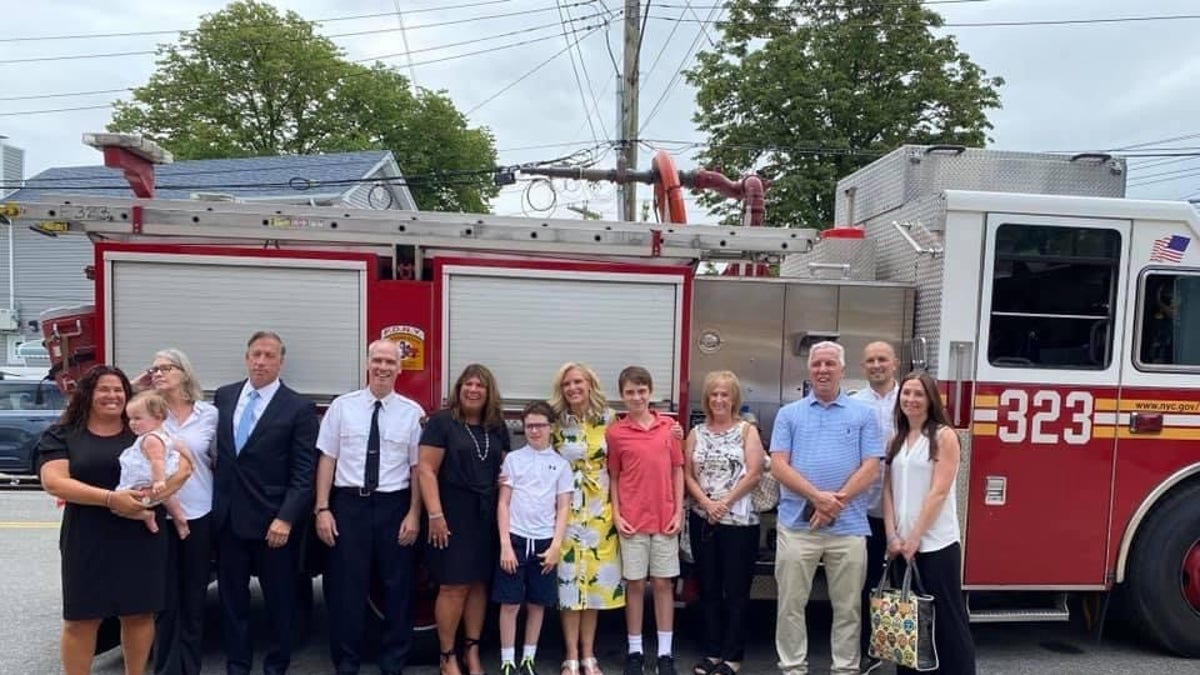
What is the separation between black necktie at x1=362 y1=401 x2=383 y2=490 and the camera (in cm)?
439

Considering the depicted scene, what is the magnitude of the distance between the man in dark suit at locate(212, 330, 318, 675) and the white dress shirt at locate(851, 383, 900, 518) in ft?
9.46

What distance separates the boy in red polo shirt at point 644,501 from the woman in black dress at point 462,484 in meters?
0.65

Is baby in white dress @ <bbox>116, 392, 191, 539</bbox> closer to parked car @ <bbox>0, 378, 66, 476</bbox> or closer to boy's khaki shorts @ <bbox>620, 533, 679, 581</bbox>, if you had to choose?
boy's khaki shorts @ <bbox>620, 533, 679, 581</bbox>

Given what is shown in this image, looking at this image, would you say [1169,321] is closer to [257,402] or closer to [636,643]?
[636,643]

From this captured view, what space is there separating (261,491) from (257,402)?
0.45m

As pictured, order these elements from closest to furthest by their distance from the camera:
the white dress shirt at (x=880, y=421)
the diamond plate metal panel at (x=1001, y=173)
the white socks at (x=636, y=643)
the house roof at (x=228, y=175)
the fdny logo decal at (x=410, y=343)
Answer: the white dress shirt at (x=880, y=421), the white socks at (x=636, y=643), the fdny logo decal at (x=410, y=343), the diamond plate metal panel at (x=1001, y=173), the house roof at (x=228, y=175)

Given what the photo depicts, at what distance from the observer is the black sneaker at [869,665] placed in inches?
181

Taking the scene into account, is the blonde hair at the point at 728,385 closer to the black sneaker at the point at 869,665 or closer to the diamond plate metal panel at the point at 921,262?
the diamond plate metal panel at the point at 921,262

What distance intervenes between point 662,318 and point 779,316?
0.83m

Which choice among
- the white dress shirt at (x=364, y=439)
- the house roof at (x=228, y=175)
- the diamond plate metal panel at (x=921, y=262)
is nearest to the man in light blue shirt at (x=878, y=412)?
the diamond plate metal panel at (x=921, y=262)

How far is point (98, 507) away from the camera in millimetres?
3762

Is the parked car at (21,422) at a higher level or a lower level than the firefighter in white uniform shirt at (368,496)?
lower

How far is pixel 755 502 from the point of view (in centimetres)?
465

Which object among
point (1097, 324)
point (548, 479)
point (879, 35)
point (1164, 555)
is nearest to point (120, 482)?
point (548, 479)
